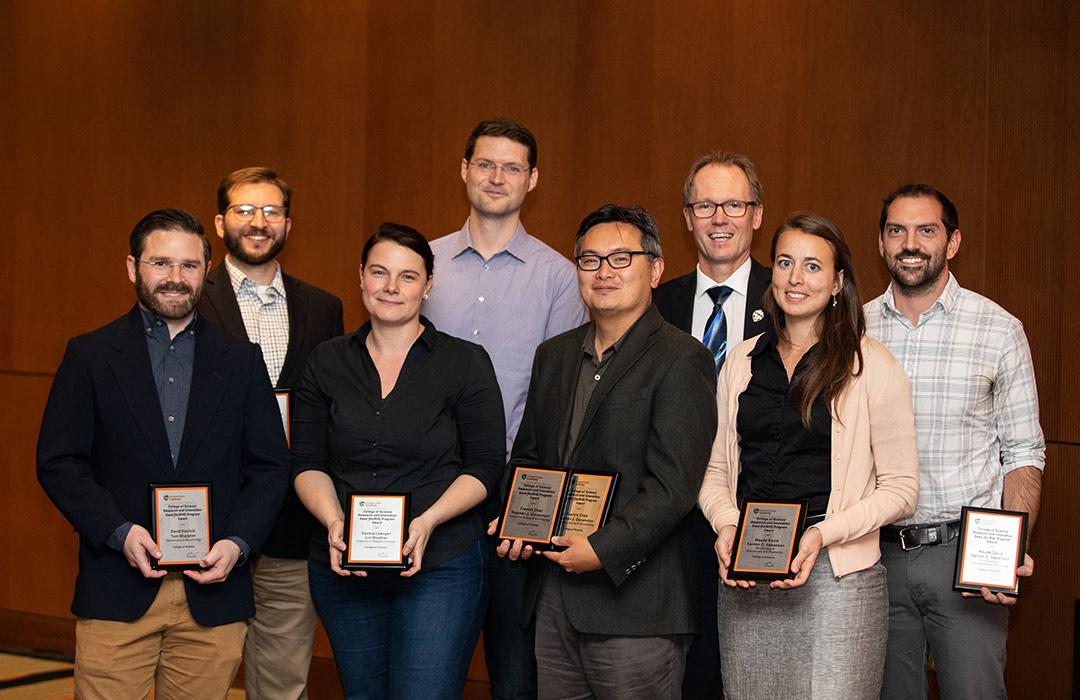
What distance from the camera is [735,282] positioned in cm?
340

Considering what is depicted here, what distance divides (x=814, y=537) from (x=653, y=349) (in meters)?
0.62

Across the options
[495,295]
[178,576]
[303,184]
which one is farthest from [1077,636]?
[303,184]

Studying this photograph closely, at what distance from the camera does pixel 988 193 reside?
405cm

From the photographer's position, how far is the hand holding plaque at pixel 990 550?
2828 millimetres

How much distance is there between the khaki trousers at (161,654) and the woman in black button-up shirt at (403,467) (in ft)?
1.03

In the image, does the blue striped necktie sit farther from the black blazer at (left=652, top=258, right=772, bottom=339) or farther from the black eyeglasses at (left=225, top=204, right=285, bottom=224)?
the black eyeglasses at (left=225, top=204, right=285, bottom=224)

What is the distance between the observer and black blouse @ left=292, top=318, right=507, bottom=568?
3.02m

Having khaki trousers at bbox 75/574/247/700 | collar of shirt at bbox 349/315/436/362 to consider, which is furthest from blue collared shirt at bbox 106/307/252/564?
collar of shirt at bbox 349/315/436/362

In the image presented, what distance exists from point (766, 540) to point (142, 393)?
1674 millimetres

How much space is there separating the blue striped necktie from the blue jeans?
0.94 meters

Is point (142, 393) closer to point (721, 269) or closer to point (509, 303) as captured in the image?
point (509, 303)

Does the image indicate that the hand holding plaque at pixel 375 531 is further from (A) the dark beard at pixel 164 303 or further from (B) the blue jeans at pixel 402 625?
(A) the dark beard at pixel 164 303

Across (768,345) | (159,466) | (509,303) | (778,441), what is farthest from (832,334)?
(159,466)

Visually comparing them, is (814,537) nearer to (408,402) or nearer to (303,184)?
(408,402)
